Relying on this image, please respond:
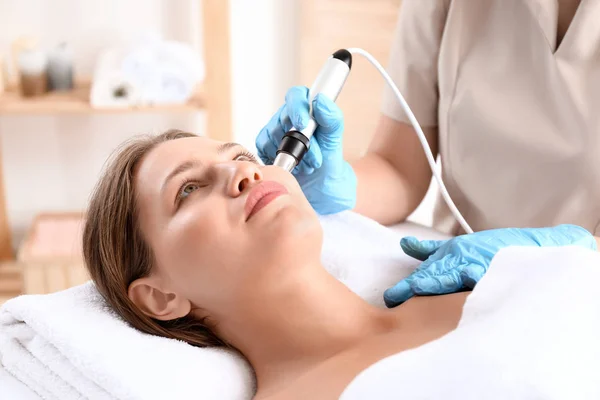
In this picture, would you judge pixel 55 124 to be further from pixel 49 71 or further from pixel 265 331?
pixel 265 331

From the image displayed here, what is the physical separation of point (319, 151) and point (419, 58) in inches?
13.0

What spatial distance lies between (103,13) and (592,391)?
2.27m

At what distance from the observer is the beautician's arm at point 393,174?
56.6 inches

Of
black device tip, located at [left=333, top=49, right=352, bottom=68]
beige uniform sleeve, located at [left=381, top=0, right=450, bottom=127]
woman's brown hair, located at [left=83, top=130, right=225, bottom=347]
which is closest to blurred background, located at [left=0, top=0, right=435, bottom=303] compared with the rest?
beige uniform sleeve, located at [left=381, top=0, right=450, bottom=127]

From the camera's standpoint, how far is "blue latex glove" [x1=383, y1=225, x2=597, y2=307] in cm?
109

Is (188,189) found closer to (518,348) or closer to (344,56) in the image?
(344,56)

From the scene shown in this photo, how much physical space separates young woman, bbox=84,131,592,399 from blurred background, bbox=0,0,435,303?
133 cm

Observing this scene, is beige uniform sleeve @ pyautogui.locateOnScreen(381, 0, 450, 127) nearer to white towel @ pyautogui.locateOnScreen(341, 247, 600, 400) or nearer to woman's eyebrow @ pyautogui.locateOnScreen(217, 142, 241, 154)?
woman's eyebrow @ pyautogui.locateOnScreen(217, 142, 241, 154)

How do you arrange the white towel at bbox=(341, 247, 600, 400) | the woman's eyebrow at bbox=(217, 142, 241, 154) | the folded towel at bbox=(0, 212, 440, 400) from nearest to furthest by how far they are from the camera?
the white towel at bbox=(341, 247, 600, 400)
the folded towel at bbox=(0, 212, 440, 400)
the woman's eyebrow at bbox=(217, 142, 241, 154)

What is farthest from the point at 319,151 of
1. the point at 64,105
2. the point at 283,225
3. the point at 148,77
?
the point at 64,105

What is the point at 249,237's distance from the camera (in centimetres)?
103

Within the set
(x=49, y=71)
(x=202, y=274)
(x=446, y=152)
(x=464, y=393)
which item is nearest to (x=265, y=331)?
(x=202, y=274)

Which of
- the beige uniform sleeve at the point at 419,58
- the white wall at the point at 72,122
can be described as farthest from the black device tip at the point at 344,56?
the white wall at the point at 72,122

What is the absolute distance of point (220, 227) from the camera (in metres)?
1.03
